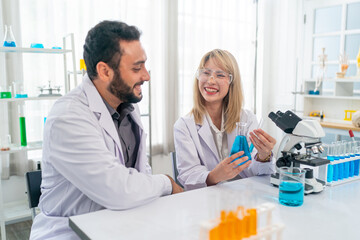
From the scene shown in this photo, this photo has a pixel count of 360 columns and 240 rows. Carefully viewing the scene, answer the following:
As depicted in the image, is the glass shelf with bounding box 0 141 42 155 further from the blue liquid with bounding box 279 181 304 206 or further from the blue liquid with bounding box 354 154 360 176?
the blue liquid with bounding box 354 154 360 176

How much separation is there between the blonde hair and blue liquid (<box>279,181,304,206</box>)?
0.72 m

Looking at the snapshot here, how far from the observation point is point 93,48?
Answer: 4.56ft

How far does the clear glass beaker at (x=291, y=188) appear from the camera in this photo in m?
1.21

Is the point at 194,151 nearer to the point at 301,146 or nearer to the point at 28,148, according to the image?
the point at 301,146

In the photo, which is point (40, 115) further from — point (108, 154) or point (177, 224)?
point (177, 224)

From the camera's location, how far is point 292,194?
47.7 inches

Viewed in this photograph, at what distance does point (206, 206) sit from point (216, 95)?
2.82 feet

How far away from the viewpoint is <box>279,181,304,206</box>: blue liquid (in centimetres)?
121

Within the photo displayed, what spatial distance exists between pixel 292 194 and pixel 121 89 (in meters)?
0.84

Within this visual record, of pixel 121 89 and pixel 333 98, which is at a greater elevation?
pixel 121 89

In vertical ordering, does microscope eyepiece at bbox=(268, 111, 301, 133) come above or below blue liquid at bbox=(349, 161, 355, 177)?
above

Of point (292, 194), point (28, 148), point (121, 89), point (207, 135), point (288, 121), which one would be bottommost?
point (28, 148)

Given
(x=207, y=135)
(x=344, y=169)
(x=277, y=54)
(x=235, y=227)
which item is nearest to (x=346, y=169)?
(x=344, y=169)

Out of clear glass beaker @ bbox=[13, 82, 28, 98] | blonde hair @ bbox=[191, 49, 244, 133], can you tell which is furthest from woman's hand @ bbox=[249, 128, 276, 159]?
clear glass beaker @ bbox=[13, 82, 28, 98]
